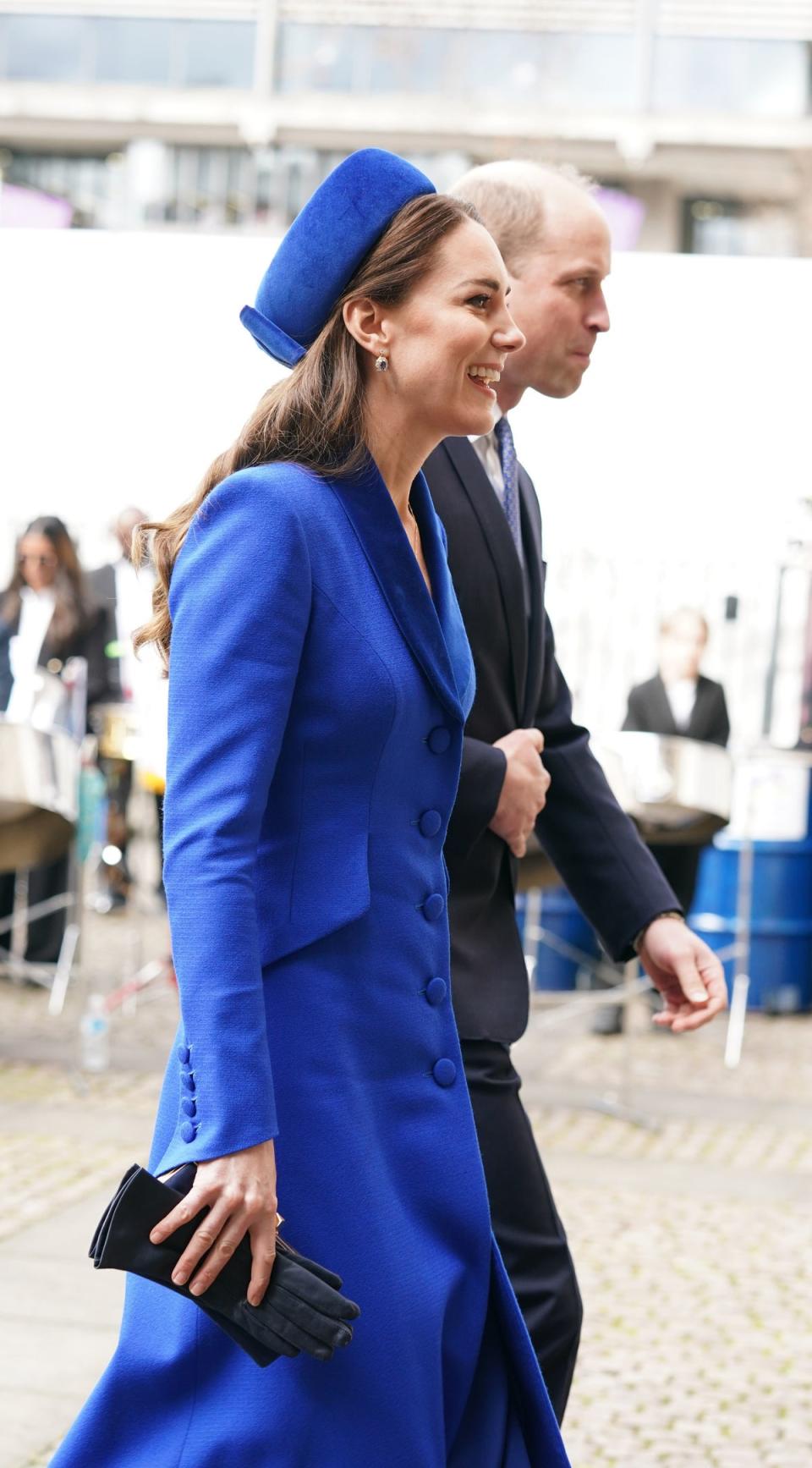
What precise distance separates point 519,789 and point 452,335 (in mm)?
715

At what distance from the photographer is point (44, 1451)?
3.45m

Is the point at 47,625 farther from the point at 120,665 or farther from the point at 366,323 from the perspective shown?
the point at 366,323

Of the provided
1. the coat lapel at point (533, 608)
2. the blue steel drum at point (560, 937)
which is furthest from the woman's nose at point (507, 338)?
the blue steel drum at point (560, 937)

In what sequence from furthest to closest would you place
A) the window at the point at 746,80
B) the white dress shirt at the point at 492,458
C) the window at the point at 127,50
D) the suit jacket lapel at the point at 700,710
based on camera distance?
the window at the point at 127,50, the window at the point at 746,80, the suit jacket lapel at the point at 700,710, the white dress shirt at the point at 492,458

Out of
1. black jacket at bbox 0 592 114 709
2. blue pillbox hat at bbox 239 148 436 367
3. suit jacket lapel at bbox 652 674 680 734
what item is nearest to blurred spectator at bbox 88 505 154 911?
black jacket at bbox 0 592 114 709

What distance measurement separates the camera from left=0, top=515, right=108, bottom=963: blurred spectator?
8.91 metres

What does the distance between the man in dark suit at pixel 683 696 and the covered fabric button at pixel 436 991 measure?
23.4ft

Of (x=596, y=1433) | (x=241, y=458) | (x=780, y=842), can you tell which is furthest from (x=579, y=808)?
(x=780, y=842)

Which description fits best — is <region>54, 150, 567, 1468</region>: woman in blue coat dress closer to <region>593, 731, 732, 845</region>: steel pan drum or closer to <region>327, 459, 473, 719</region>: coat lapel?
<region>327, 459, 473, 719</region>: coat lapel

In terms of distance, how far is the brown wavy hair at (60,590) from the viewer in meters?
9.05

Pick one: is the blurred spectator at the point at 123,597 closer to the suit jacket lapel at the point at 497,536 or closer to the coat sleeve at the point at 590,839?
the coat sleeve at the point at 590,839

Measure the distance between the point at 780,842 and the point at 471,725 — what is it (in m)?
6.50

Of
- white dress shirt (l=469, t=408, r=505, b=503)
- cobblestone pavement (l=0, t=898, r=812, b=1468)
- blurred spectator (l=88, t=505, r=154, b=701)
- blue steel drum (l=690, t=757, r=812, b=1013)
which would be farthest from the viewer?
blurred spectator (l=88, t=505, r=154, b=701)

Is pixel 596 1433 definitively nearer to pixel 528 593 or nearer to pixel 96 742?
pixel 528 593
